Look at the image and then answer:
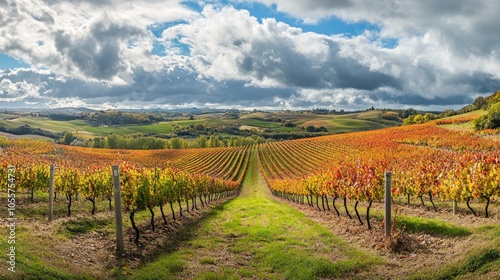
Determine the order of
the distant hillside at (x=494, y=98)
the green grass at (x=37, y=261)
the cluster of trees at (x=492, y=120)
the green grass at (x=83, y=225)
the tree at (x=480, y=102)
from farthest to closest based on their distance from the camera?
1. the tree at (x=480, y=102)
2. the distant hillside at (x=494, y=98)
3. the cluster of trees at (x=492, y=120)
4. the green grass at (x=83, y=225)
5. the green grass at (x=37, y=261)

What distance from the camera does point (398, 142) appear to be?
7169cm

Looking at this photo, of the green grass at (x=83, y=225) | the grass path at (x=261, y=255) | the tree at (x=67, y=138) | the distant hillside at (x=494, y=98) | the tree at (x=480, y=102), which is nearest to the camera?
the grass path at (x=261, y=255)

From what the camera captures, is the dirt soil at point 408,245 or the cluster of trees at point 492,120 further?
the cluster of trees at point 492,120

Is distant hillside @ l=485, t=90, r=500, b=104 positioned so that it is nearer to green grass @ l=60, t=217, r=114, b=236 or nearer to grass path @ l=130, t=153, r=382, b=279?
grass path @ l=130, t=153, r=382, b=279

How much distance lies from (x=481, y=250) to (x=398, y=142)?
218 ft

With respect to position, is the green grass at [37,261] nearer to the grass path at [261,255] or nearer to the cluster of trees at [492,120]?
the grass path at [261,255]

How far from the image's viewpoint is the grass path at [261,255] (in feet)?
36.1

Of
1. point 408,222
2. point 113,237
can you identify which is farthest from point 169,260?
point 408,222

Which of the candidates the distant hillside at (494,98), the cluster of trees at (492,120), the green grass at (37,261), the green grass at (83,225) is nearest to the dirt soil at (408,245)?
the green grass at (37,261)

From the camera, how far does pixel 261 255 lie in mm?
13359

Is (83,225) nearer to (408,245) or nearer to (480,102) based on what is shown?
(408,245)

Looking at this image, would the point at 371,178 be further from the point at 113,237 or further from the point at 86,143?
the point at 86,143

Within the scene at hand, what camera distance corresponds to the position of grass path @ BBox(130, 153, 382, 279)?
11.0 metres

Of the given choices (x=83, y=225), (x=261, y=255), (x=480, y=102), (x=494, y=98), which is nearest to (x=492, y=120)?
(x=494, y=98)
